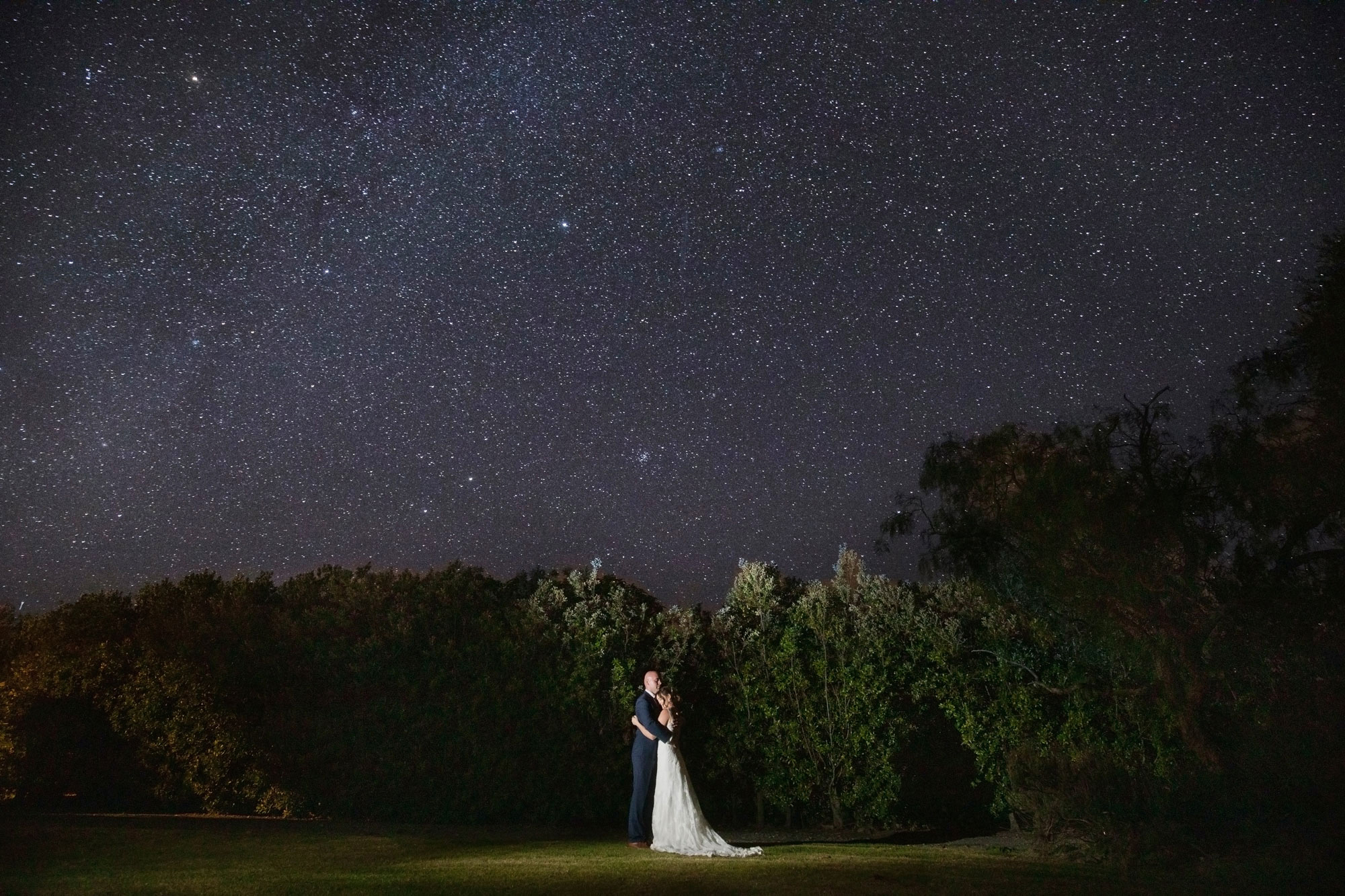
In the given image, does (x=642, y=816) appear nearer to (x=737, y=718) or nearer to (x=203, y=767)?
(x=737, y=718)

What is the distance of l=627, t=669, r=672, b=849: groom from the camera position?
11273 millimetres

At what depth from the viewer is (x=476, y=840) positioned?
1170cm

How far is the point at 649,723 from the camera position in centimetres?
1128

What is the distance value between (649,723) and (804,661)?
4.42 m

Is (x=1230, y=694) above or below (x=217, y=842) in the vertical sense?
above

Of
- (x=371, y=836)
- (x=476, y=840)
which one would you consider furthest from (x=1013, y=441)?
(x=371, y=836)

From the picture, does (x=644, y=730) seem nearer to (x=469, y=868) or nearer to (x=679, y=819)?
(x=679, y=819)

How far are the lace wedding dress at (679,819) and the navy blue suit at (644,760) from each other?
0.20m

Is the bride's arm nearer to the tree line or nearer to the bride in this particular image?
the bride

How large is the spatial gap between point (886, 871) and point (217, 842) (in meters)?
7.16

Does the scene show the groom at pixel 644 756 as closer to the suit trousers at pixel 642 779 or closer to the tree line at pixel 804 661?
the suit trousers at pixel 642 779

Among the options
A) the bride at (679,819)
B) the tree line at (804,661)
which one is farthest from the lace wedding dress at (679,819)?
the tree line at (804,661)

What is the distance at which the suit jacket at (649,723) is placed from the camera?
36.9ft

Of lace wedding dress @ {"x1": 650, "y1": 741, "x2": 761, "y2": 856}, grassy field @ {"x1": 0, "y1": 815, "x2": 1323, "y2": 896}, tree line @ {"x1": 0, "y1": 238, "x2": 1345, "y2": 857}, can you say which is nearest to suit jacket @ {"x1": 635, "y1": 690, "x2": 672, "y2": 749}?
lace wedding dress @ {"x1": 650, "y1": 741, "x2": 761, "y2": 856}
